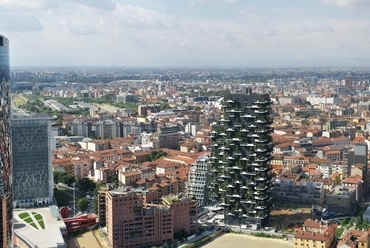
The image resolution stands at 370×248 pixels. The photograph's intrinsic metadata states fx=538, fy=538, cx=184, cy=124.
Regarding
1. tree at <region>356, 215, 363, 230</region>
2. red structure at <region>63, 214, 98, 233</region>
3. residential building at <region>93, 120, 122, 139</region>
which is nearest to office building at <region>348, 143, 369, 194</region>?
tree at <region>356, 215, 363, 230</region>

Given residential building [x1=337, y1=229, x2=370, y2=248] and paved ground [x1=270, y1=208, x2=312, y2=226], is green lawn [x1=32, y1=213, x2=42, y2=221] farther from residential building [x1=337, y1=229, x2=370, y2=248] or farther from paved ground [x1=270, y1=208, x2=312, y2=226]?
residential building [x1=337, y1=229, x2=370, y2=248]

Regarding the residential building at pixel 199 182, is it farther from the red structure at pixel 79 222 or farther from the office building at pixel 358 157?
the office building at pixel 358 157

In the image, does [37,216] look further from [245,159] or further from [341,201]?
[341,201]

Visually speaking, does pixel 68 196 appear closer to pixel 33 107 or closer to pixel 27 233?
pixel 27 233

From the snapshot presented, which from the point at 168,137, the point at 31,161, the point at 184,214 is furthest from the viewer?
the point at 168,137

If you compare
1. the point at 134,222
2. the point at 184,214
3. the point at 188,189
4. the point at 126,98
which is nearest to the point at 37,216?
the point at 134,222

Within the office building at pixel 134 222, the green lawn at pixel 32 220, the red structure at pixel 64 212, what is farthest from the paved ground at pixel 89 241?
the red structure at pixel 64 212

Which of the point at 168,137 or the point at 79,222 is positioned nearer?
the point at 79,222
